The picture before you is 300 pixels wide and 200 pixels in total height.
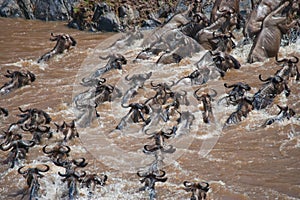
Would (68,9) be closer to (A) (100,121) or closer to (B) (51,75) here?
(B) (51,75)

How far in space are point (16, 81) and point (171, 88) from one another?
405cm

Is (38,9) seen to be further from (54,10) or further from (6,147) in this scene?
(6,147)

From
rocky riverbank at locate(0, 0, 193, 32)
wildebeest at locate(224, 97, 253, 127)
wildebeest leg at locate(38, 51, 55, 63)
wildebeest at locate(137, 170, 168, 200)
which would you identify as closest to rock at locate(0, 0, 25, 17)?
rocky riverbank at locate(0, 0, 193, 32)

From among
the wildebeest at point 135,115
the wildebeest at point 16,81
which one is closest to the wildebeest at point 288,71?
the wildebeest at point 135,115

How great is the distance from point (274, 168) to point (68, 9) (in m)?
15.3

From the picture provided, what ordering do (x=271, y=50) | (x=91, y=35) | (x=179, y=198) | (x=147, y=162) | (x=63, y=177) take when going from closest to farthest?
(x=179, y=198) → (x=63, y=177) → (x=147, y=162) → (x=271, y=50) → (x=91, y=35)

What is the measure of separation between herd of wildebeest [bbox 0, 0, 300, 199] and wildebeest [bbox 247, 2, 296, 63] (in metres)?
0.02

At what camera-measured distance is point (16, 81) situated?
12219 mm

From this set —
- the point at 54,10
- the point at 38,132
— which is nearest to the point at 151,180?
the point at 38,132

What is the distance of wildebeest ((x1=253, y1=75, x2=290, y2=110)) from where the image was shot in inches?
389

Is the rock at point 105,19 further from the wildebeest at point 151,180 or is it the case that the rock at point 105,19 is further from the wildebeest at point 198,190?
the wildebeest at point 198,190

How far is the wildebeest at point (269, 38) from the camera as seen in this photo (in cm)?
1302

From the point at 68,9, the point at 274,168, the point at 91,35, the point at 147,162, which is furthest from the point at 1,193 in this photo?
the point at 68,9

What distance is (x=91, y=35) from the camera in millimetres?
17594
